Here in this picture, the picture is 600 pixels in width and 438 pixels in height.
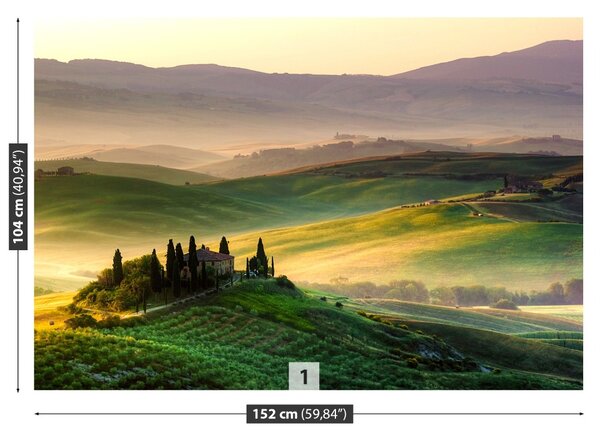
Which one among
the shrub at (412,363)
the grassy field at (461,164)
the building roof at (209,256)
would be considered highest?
the grassy field at (461,164)

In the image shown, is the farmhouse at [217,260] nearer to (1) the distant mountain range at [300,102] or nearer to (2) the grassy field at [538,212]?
(1) the distant mountain range at [300,102]

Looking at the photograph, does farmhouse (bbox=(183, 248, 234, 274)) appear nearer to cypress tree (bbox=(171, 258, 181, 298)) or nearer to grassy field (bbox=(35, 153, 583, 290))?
cypress tree (bbox=(171, 258, 181, 298))

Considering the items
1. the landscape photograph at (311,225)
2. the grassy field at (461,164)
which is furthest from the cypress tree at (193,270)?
the grassy field at (461,164)

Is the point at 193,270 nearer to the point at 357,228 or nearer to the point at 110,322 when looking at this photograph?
the point at 110,322

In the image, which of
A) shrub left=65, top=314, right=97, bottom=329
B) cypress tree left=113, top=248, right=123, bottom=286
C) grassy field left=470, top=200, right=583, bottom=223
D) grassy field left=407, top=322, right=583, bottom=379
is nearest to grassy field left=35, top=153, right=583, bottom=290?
grassy field left=470, top=200, right=583, bottom=223

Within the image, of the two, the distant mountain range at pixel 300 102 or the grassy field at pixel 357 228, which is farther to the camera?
the distant mountain range at pixel 300 102

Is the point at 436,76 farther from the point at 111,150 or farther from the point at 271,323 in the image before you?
the point at 271,323
